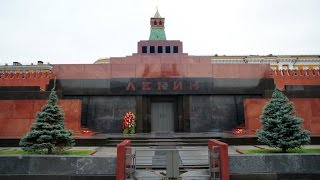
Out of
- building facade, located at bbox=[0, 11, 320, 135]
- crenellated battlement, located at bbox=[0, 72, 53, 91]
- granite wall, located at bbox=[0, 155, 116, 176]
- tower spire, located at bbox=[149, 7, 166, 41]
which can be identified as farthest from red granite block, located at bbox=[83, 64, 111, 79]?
tower spire, located at bbox=[149, 7, 166, 41]

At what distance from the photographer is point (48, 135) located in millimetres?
9438

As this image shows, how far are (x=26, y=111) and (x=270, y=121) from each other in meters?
13.0

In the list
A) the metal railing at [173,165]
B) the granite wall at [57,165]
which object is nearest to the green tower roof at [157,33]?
the metal railing at [173,165]

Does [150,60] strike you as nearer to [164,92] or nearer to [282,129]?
[164,92]

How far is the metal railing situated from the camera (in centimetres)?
819

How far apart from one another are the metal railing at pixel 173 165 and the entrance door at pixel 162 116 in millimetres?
8271

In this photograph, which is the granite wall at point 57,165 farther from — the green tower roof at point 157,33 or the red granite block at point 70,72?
the green tower roof at point 157,33

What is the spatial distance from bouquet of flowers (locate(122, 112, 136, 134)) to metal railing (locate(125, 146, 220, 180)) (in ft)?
20.8

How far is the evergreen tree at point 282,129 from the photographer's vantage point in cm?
945

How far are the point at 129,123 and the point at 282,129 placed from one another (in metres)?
10.0

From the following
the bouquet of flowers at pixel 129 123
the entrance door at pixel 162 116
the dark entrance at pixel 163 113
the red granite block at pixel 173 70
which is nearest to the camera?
the bouquet of flowers at pixel 129 123

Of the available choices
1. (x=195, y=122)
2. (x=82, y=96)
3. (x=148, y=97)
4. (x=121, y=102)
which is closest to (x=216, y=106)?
(x=195, y=122)

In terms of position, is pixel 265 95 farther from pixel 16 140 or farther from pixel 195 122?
pixel 16 140

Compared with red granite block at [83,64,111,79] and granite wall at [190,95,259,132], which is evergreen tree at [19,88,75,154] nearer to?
red granite block at [83,64,111,79]
